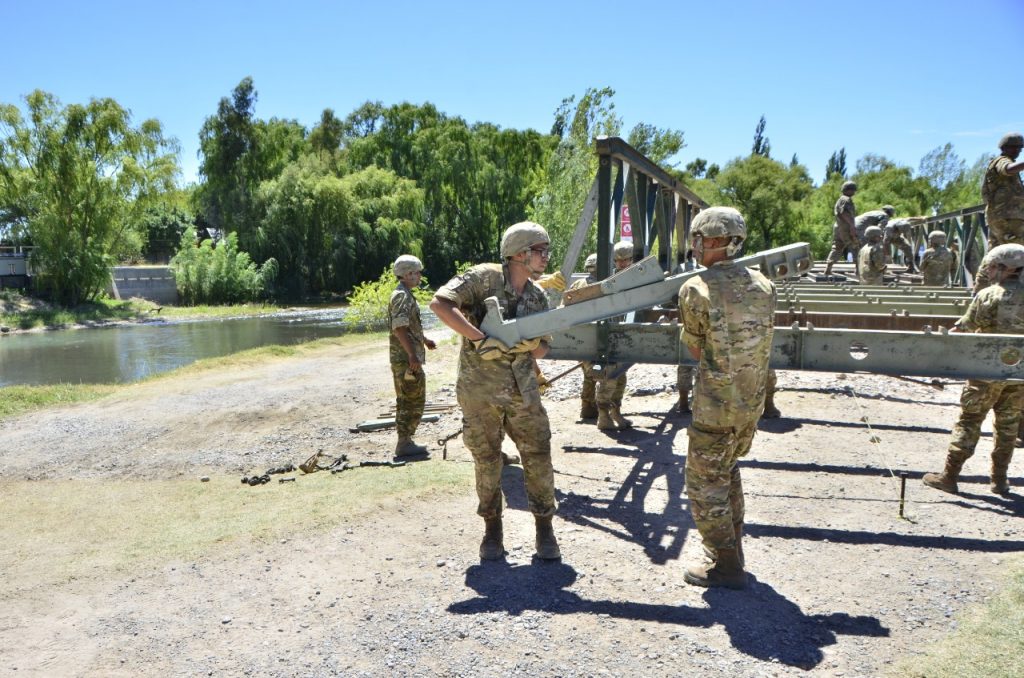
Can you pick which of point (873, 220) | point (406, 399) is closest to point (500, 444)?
point (406, 399)

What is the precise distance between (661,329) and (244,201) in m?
38.7

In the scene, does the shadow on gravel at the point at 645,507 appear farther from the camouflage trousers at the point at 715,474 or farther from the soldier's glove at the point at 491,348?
the soldier's glove at the point at 491,348

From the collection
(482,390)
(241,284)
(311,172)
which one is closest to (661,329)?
(482,390)

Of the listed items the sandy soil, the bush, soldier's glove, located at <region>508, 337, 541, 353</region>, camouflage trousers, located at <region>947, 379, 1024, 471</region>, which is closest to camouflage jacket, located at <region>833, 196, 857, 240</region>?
the sandy soil

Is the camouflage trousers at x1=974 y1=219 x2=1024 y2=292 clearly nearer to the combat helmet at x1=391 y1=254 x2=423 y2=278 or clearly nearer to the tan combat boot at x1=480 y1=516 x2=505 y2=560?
the combat helmet at x1=391 y1=254 x2=423 y2=278

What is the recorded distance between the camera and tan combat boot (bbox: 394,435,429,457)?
7203 millimetres

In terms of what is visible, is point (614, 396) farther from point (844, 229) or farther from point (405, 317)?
point (844, 229)

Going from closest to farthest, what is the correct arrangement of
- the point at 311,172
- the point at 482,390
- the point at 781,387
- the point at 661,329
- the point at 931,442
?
1. the point at 482,390
2. the point at 661,329
3. the point at 931,442
4. the point at 781,387
5. the point at 311,172

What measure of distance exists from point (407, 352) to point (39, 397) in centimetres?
830

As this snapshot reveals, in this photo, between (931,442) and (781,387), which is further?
(781,387)

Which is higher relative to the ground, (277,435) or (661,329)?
(661,329)

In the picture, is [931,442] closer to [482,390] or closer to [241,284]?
[482,390]

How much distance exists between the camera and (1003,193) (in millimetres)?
7746

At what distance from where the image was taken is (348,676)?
10.8ft
